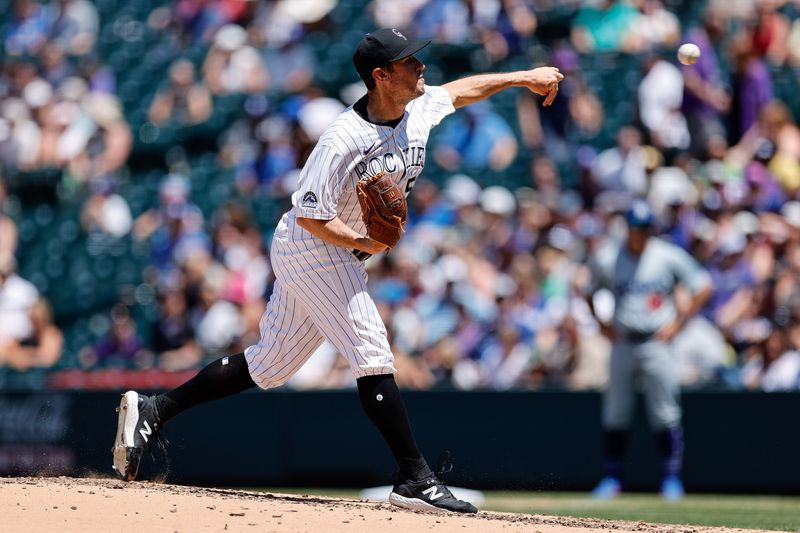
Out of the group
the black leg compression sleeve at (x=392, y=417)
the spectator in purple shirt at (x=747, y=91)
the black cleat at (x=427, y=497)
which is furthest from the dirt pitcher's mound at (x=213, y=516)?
the spectator in purple shirt at (x=747, y=91)

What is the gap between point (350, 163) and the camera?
558cm

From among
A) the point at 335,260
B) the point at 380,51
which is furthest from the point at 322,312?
the point at 380,51

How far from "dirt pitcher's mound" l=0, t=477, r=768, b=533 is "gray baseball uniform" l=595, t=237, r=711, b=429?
364 cm

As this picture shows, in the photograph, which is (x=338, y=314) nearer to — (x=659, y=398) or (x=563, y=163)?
(x=659, y=398)

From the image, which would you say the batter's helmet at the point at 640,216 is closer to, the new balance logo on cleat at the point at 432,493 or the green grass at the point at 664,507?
the green grass at the point at 664,507

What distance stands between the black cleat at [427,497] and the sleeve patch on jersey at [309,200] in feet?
3.96

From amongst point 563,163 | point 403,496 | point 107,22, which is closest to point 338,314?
point 403,496

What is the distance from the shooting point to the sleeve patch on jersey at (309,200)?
18.0ft

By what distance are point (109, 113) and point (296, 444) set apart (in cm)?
440

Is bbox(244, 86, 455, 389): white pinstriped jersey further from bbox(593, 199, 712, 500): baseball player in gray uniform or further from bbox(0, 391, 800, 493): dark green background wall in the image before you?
bbox(593, 199, 712, 500): baseball player in gray uniform

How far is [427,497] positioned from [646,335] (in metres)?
4.46

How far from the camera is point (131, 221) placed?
12.3m

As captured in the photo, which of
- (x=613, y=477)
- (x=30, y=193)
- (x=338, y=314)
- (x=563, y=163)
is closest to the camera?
(x=338, y=314)

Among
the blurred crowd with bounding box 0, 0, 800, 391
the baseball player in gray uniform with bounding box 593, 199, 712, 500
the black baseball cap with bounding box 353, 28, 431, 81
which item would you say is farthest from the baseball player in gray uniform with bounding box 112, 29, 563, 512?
the blurred crowd with bounding box 0, 0, 800, 391
